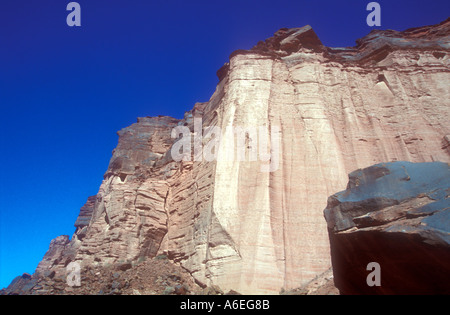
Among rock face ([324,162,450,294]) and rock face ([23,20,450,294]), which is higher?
rock face ([23,20,450,294])

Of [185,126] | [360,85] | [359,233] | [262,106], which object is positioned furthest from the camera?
[185,126]

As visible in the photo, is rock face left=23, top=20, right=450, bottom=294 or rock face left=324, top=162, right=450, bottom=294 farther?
rock face left=23, top=20, right=450, bottom=294

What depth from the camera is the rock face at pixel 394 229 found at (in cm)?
816

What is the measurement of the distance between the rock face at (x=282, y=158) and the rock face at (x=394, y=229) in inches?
227

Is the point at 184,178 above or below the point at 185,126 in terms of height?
below

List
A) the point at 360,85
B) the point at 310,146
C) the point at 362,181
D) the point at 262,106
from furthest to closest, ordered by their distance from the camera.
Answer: the point at 360,85, the point at 262,106, the point at 310,146, the point at 362,181

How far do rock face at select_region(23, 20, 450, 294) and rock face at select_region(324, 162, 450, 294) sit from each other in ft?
18.9

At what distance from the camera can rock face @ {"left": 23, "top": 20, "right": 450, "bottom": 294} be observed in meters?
16.4

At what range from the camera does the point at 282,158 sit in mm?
19469

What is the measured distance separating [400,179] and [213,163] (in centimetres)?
1268

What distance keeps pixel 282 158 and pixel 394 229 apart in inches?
439
